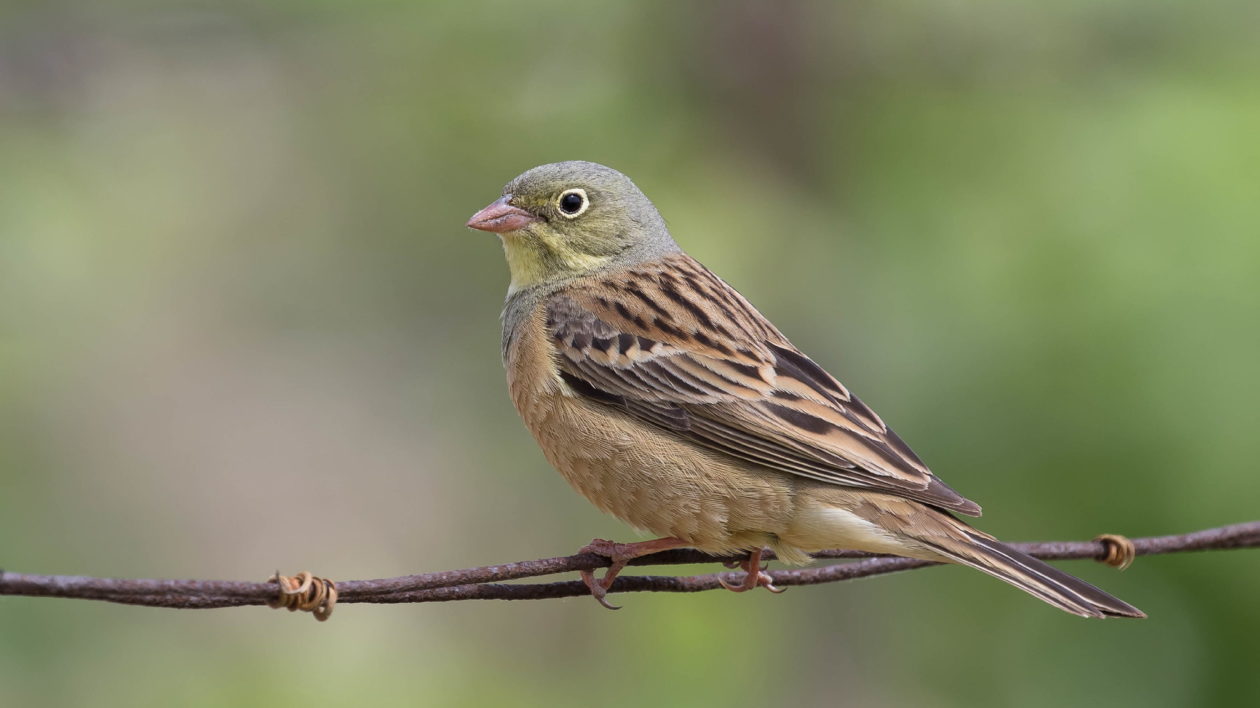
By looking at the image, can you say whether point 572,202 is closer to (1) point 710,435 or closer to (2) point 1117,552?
(1) point 710,435

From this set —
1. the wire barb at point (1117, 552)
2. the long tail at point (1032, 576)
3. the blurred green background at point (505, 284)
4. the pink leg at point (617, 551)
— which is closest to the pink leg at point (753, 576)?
the pink leg at point (617, 551)

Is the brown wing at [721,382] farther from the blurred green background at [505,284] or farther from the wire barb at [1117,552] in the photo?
the blurred green background at [505,284]

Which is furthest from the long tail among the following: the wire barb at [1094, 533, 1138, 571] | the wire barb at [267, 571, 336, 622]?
the wire barb at [267, 571, 336, 622]

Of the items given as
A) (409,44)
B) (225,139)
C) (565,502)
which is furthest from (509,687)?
(225,139)

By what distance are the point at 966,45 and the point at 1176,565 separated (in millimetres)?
4086

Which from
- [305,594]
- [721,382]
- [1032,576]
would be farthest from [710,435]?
[305,594]

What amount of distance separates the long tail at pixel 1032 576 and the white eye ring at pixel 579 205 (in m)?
2.09

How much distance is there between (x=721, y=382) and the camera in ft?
14.6

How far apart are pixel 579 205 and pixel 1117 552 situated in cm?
247

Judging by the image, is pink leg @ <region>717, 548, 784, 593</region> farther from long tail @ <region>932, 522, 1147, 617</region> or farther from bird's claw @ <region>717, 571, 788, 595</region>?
long tail @ <region>932, 522, 1147, 617</region>

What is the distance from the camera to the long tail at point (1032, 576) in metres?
3.41

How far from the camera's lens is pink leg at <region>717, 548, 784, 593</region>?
4113 millimetres

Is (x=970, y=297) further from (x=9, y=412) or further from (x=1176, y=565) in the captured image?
(x=9, y=412)

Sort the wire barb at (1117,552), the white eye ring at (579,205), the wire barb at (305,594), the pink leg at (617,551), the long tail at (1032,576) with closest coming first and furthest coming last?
the wire barb at (305,594) < the long tail at (1032,576) < the wire barb at (1117,552) < the pink leg at (617,551) < the white eye ring at (579,205)
